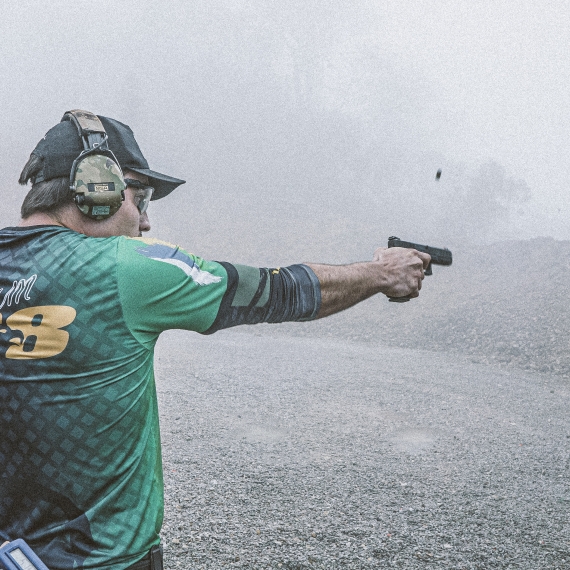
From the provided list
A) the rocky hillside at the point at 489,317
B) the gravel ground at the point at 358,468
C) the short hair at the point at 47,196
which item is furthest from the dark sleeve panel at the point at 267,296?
the rocky hillside at the point at 489,317

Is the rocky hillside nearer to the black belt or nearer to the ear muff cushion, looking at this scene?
the black belt

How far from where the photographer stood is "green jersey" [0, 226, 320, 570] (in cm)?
147

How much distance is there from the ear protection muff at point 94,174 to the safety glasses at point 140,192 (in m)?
0.12

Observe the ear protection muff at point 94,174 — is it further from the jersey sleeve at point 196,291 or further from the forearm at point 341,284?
the forearm at point 341,284

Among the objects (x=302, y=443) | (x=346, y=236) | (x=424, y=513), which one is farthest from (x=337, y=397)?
(x=346, y=236)

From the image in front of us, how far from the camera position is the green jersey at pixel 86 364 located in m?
1.47

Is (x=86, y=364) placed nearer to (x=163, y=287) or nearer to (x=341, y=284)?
(x=163, y=287)

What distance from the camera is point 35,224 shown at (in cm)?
163

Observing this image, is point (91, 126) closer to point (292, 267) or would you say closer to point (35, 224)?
point (35, 224)

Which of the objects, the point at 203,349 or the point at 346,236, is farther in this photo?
the point at 346,236

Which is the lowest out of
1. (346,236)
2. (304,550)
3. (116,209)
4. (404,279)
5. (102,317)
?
(304,550)

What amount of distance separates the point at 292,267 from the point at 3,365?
802mm

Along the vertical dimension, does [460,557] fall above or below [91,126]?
below

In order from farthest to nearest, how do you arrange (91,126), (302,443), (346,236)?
(346,236) < (302,443) < (91,126)
